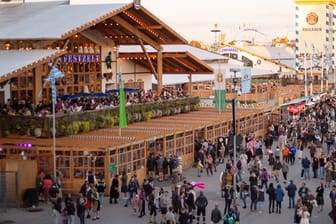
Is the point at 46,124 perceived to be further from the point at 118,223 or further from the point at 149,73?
A: the point at 149,73

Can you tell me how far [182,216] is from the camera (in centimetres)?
1989

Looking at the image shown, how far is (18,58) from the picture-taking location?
85.3ft

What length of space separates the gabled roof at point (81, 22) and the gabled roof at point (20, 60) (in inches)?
45.6

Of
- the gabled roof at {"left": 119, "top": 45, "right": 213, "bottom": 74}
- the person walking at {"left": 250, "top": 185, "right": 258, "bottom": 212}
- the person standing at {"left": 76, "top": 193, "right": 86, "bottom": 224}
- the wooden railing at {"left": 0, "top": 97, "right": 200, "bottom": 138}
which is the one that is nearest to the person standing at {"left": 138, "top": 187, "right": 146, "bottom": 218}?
the person standing at {"left": 76, "top": 193, "right": 86, "bottom": 224}

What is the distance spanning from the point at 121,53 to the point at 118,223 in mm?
20488

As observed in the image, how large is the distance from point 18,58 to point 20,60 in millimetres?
554

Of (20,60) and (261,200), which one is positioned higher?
(20,60)

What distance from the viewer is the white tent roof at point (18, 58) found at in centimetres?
2417

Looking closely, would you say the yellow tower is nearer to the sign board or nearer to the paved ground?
the paved ground

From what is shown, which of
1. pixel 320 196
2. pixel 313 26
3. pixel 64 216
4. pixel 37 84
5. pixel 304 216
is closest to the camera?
pixel 304 216

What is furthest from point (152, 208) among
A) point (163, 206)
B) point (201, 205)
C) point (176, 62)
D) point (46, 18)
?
point (176, 62)

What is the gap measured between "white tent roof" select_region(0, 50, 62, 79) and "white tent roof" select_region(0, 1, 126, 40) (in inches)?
41.4

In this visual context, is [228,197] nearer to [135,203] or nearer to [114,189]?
[135,203]

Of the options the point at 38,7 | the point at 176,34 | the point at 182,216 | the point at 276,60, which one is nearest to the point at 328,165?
the point at 182,216
